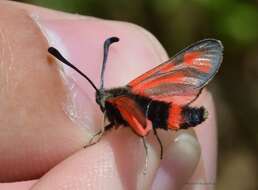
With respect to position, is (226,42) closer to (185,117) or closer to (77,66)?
(77,66)

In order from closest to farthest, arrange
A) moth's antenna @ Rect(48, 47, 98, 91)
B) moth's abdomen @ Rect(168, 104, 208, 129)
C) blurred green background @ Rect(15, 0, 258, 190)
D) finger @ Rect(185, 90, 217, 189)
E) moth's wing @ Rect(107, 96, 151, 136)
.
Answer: moth's wing @ Rect(107, 96, 151, 136)
moth's abdomen @ Rect(168, 104, 208, 129)
moth's antenna @ Rect(48, 47, 98, 91)
finger @ Rect(185, 90, 217, 189)
blurred green background @ Rect(15, 0, 258, 190)

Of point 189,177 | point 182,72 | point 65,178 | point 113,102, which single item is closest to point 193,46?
point 182,72

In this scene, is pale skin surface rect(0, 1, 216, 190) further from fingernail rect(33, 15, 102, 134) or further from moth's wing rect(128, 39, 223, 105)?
moth's wing rect(128, 39, 223, 105)

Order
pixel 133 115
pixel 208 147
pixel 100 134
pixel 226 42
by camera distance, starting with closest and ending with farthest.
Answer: pixel 133 115 → pixel 100 134 → pixel 208 147 → pixel 226 42

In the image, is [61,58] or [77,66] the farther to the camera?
[77,66]

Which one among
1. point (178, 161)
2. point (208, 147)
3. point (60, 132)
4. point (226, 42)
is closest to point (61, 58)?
point (60, 132)

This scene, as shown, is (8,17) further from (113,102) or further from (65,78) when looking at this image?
(113,102)

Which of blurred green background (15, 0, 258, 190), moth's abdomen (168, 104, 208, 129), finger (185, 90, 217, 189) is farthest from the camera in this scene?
blurred green background (15, 0, 258, 190)

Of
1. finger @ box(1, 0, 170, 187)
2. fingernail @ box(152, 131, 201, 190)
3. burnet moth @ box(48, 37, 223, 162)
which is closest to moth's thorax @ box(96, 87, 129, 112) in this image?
burnet moth @ box(48, 37, 223, 162)
